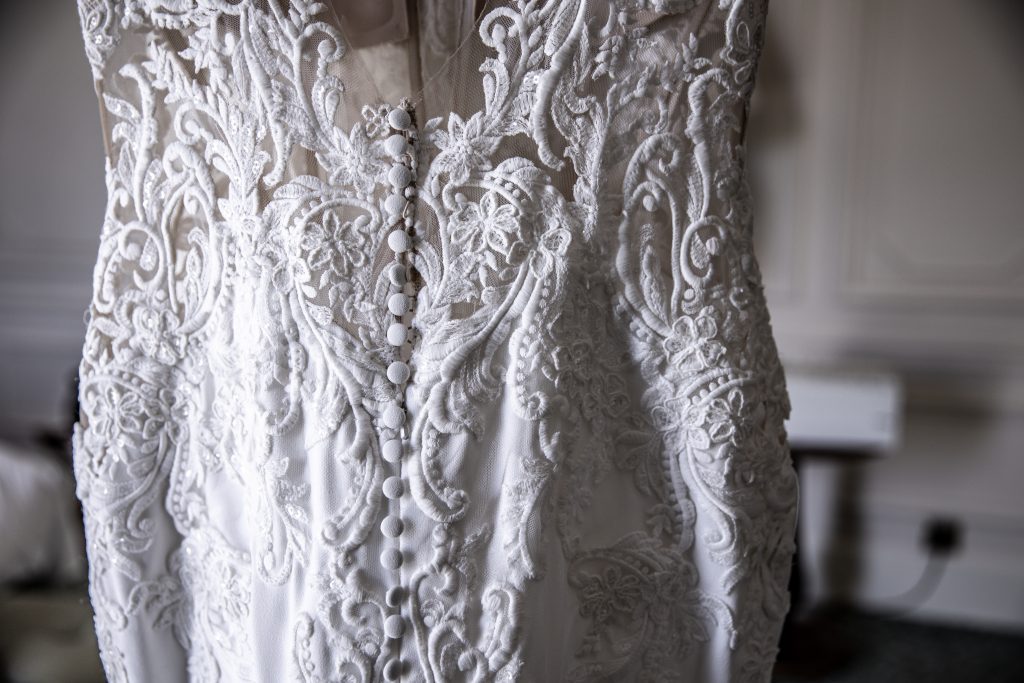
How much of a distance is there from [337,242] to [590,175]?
0.18 m

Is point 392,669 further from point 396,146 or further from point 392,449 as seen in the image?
point 396,146

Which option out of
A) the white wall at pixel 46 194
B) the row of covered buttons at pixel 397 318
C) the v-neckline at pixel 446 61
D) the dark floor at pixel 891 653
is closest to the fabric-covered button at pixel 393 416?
the row of covered buttons at pixel 397 318

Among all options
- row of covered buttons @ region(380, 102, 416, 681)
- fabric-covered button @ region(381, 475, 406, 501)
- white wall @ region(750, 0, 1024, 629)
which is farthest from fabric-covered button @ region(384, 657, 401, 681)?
white wall @ region(750, 0, 1024, 629)

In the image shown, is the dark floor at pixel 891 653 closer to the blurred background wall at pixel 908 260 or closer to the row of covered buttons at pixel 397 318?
the blurred background wall at pixel 908 260

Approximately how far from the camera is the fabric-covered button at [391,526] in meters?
0.55

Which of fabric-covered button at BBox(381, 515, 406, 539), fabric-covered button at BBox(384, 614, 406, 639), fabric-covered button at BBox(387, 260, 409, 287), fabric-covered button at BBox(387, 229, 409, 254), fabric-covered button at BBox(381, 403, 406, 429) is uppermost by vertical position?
fabric-covered button at BBox(387, 229, 409, 254)

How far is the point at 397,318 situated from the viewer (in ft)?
1.84

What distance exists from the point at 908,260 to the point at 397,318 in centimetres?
207

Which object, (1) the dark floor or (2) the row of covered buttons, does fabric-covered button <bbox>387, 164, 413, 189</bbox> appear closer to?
(2) the row of covered buttons

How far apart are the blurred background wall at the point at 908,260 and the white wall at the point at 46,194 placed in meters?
2.20

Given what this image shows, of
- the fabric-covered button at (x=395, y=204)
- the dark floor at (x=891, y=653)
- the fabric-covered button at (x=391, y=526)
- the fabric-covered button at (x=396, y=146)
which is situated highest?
the fabric-covered button at (x=396, y=146)

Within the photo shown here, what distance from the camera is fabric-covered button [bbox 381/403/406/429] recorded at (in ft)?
1.80

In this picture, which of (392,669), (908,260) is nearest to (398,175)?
(392,669)

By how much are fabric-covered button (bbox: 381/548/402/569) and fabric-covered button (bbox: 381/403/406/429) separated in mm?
86
